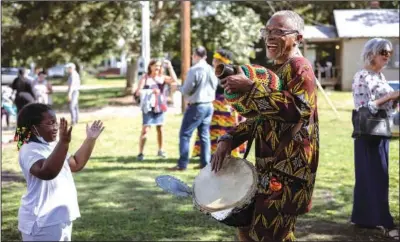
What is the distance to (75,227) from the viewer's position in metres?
5.88

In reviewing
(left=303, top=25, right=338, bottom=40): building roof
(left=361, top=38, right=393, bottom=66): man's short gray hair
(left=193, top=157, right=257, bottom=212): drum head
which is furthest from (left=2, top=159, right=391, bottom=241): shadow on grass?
(left=303, top=25, right=338, bottom=40): building roof

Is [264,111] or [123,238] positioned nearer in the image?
[264,111]

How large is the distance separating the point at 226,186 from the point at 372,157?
276 cm

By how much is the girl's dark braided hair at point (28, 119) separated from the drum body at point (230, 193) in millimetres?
1064

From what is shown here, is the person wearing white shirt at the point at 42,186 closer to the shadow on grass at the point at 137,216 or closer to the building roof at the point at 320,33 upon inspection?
the shadow on grass at the point at 137,216

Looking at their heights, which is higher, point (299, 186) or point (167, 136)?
point (299, 186)

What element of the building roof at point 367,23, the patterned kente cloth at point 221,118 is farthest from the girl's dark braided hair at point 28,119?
the building roof at point 367,23

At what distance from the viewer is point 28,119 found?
12.0 ft

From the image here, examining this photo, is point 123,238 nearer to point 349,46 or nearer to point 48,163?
point 48,163

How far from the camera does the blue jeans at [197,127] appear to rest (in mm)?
8451

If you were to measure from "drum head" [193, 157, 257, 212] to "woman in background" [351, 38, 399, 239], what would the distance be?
235 cm

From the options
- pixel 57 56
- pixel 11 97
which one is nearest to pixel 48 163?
pixel 11 97

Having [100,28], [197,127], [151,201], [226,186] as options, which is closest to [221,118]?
[197,127]

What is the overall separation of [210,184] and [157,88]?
20.8 ft
